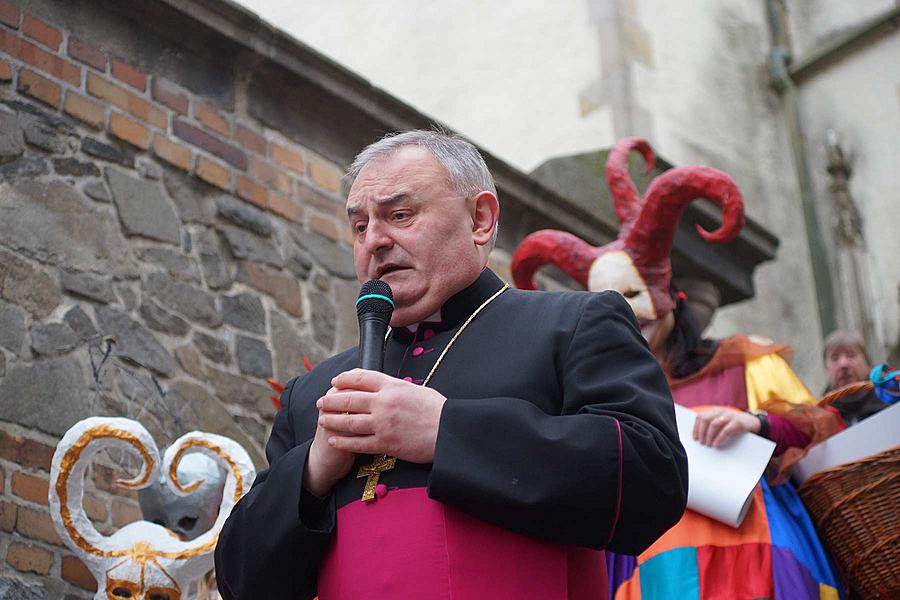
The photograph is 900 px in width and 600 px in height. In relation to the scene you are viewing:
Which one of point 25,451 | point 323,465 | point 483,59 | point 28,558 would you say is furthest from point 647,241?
point 483,59

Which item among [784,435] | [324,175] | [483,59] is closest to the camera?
[784,435]

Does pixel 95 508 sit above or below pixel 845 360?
below

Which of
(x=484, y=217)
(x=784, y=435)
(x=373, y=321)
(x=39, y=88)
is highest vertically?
(x=39, y=88)

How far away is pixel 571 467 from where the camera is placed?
250cm

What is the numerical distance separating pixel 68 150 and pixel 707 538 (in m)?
2.86

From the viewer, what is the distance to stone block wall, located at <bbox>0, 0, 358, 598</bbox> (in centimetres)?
495

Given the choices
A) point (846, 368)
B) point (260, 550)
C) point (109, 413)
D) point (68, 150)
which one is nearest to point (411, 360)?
point (260, 550)

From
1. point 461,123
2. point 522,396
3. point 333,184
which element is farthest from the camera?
point 461,123

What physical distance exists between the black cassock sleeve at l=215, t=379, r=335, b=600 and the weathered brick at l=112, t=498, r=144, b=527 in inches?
93.6

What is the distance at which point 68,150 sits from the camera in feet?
18.1

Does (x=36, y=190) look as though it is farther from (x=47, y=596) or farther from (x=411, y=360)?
(x=411, y=360)

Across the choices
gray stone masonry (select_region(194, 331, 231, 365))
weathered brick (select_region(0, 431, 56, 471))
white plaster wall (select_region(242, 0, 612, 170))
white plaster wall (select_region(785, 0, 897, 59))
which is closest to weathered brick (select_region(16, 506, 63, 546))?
weathered brick (select_region(0, 431, 56, 471))

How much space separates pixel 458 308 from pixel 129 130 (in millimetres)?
3265

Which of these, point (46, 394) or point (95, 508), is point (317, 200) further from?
point (95, 508)
